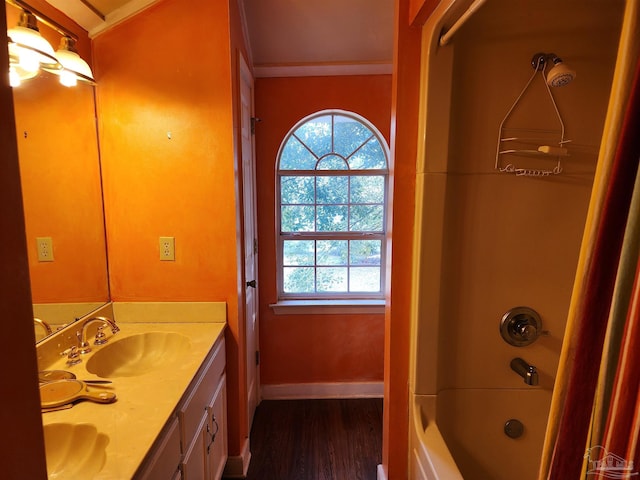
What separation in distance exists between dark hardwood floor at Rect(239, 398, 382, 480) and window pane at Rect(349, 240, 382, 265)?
1076 mm

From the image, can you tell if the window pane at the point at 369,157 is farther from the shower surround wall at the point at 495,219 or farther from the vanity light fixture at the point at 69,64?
the vanity light fixture at the point at 69,64

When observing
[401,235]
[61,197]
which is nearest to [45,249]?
[61,197]

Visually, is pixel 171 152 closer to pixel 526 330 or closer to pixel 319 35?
pixel 319 35

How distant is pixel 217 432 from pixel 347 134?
2.04 m

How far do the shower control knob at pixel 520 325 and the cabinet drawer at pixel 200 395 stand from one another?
124 cm

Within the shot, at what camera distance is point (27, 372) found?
16.9 inches

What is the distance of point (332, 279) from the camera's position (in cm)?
260

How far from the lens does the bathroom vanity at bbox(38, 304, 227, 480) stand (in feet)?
2.83

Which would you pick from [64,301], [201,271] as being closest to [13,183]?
[64,301]

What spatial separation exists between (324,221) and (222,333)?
1.20 m

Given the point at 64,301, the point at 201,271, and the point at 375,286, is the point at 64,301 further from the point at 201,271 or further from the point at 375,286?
the point at 375,286

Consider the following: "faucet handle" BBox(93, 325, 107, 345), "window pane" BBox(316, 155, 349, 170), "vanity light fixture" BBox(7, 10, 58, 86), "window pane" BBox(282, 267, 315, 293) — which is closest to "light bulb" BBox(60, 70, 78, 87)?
"vanity light fixture" BBox(7, 10, 58, 86)

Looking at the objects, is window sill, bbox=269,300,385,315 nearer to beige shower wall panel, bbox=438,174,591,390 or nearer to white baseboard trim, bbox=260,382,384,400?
white baseboard trim, bbox=260,382,384,400

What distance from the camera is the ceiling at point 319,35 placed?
6.37 feet
